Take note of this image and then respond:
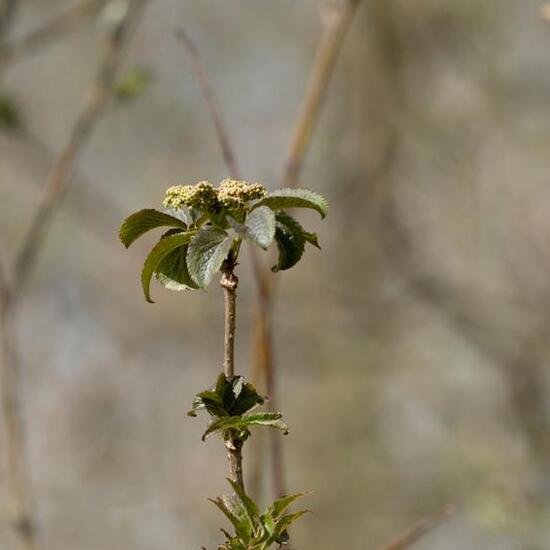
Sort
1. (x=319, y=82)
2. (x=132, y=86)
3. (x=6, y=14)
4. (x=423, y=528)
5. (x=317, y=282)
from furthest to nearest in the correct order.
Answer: (x=317, y=282) < (x=6, y=14) < (x=132, y=86) < (x=319, y=82) < (x=423, y=528)

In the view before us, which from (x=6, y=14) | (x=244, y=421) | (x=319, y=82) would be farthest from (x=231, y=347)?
(x=6, y=14)

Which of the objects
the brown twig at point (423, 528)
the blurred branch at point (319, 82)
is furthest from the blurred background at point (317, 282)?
the brown twig at point (423, 528)

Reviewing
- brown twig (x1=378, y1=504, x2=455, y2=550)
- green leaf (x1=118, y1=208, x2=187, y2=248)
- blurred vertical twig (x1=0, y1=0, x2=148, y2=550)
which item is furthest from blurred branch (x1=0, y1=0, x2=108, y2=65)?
green leaf (x1=118, y1=208, x2=187, y2=248)

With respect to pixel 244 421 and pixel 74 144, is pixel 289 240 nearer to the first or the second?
pixel 244 421

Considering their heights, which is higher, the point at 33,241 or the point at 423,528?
the point at 33,241

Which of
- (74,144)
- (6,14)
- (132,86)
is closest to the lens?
(74,144)

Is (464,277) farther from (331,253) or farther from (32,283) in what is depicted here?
(32,283)
